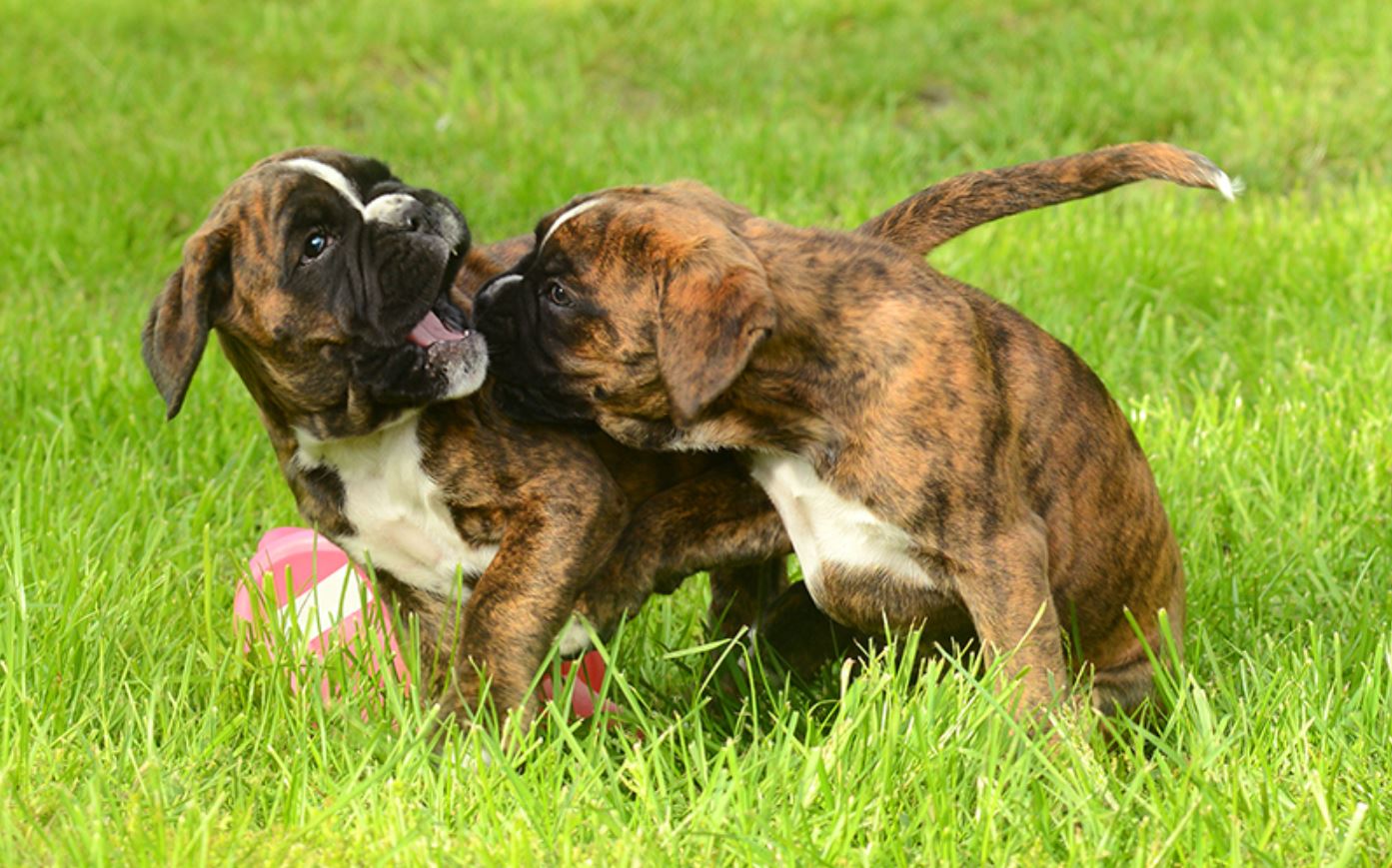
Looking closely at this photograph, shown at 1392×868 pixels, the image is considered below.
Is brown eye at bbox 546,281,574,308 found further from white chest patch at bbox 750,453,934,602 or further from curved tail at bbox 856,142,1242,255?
curved tail at bbox 856,142,1242,255

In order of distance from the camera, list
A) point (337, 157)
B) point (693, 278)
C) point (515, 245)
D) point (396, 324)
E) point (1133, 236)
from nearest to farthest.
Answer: point (693, 278) → point (396, 324) → point (337, 157) → point (515, 245) → point (1133, 236)

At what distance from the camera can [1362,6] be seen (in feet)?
30.7

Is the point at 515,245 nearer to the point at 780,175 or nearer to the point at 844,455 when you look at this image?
the point at 844,455

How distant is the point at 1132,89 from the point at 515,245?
205 inches

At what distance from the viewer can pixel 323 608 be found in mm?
4344

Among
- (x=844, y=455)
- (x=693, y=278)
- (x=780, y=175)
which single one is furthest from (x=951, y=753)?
(x=780, y=175)

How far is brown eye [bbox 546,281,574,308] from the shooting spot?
12.0 feet

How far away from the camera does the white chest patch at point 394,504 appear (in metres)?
3.89

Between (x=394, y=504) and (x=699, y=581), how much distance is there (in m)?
1.26

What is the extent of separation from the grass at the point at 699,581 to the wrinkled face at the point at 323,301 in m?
0.59

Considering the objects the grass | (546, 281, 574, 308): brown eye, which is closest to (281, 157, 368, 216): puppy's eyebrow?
(546, 281, 574, 308): brown eye

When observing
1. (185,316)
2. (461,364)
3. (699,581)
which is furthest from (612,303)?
(699,581)

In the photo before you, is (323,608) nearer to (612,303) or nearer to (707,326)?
(612,303)

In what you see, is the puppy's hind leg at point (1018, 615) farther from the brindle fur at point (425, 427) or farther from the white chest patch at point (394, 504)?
the white chest patch at point (394, 504)
